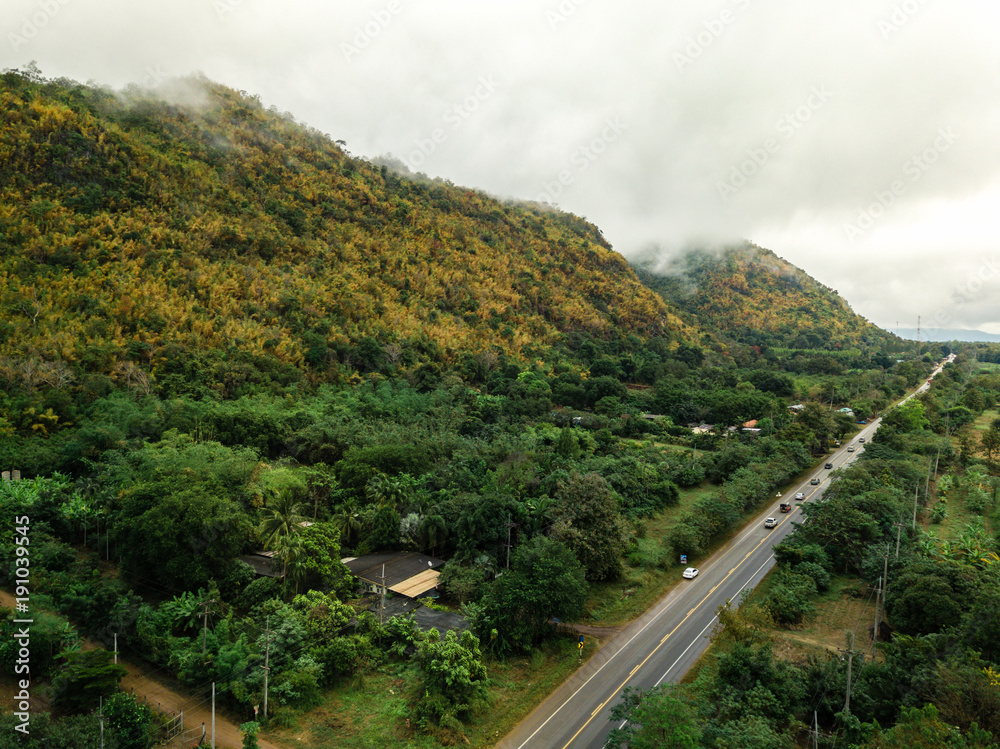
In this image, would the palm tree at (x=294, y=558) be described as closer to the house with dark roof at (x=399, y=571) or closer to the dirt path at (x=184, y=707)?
the house with dark roof at (x=399, y=571)

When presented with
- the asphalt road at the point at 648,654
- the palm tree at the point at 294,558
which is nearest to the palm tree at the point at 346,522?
the palm tree at the point at 294,558

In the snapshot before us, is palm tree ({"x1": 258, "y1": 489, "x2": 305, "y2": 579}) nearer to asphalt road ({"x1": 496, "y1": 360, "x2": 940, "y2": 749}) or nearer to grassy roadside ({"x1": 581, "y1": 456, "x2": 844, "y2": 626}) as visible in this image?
asphalt road ({"x1": 496, "y1": 360, "x2": 940, "y2": 749})

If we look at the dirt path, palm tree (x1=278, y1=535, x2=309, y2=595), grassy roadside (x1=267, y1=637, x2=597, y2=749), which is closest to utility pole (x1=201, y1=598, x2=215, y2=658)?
the dirt path

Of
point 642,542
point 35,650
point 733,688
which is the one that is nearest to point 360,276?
point 642,542

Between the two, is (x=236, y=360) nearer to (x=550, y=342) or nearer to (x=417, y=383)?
(x=417, y=383)

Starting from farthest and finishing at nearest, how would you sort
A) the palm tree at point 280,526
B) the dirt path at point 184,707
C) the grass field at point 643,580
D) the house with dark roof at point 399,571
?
the grass field at point 643,580, the house with dark roof at point 399,571, the palm tree at point 280,526, the dirt path at point 184,707

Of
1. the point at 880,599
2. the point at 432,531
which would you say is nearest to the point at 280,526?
the point at 432,531
